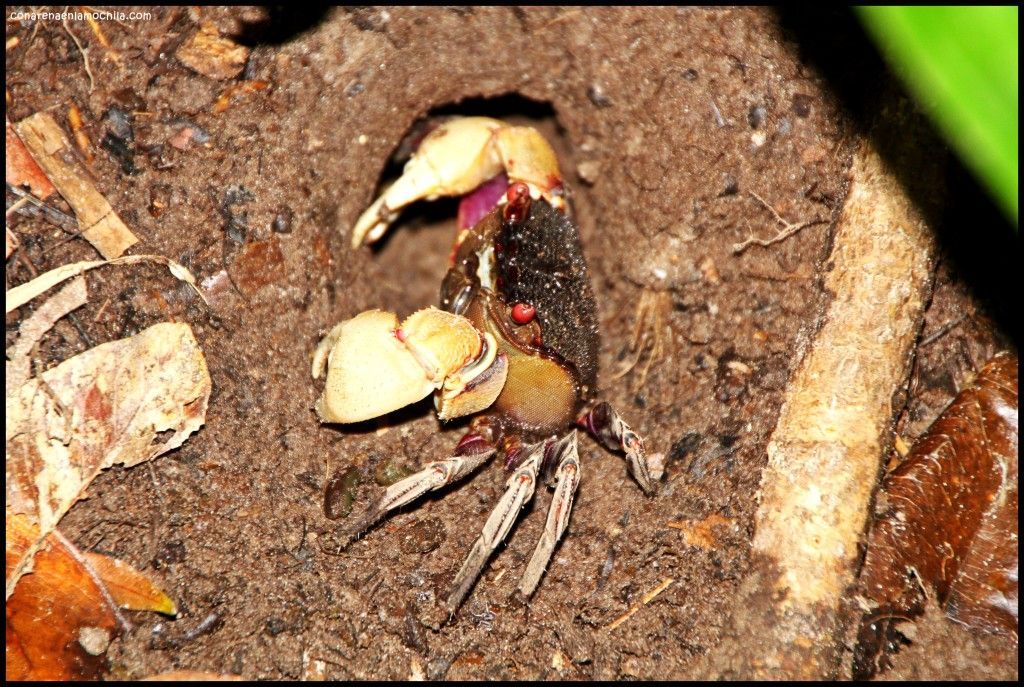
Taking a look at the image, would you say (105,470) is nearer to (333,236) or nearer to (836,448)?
(333,236)

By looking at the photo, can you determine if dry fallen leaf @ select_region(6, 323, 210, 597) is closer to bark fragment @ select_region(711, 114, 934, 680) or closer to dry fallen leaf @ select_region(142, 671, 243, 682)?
dry fallen leaf @ select_region(142, 671, 243, 682)

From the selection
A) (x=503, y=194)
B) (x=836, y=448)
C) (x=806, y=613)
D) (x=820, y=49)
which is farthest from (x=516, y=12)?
(x=806, y=613)

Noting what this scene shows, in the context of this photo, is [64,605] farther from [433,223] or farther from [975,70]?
[975,70]

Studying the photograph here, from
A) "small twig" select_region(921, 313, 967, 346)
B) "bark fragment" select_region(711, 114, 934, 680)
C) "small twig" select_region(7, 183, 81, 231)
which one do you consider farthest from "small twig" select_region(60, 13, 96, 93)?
"small twig" select_region(921, 313, 967, 346)

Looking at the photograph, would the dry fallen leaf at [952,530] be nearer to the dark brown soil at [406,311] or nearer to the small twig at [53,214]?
the dark brown soil at [406,311]

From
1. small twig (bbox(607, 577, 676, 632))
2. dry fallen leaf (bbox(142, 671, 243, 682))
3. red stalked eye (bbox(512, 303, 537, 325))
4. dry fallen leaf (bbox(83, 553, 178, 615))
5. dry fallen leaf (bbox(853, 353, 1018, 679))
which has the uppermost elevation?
red stalked eye (bbox(512, 303, 537, 325))
